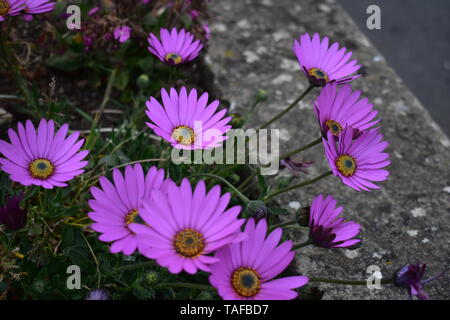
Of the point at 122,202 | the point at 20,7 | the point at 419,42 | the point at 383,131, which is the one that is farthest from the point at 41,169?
the point at 419,42

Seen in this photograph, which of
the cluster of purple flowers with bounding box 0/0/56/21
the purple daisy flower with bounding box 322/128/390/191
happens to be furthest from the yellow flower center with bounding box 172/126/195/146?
the cluster of purple flowers with bounding box 0/0/56/21

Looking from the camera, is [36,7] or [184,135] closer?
[184,135]

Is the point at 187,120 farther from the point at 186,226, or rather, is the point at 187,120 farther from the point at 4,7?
the point at 4,7

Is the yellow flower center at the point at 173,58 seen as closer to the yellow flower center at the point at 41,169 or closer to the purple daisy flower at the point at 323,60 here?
the purple daisy flower at the point at 323,60

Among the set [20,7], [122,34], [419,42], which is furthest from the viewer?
[419,42]

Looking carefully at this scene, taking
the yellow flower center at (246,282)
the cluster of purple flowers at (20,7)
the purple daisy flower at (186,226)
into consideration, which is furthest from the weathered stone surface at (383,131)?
the cluster of purple flowers at (20,7)
